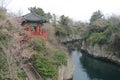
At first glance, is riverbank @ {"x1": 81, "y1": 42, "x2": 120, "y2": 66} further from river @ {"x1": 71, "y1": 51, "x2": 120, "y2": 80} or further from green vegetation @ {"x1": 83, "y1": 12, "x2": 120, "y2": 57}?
river @ {"x1": 71, "y1": 51, "x2": 120, "y2": 80}

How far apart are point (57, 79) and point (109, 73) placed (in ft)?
48.9

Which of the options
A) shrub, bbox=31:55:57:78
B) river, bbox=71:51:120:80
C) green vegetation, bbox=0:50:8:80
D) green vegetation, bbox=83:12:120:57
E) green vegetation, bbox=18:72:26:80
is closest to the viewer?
green vegetation, bbox=0:50:8:80

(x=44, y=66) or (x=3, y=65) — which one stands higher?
(x=3, y=65)

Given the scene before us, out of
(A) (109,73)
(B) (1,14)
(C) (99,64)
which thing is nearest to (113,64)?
(C) (99,64)

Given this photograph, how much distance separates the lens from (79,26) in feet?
294

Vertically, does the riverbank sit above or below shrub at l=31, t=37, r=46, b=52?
below

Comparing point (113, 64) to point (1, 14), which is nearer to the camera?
point (1, 14)

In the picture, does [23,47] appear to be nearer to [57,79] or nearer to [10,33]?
[10,33]

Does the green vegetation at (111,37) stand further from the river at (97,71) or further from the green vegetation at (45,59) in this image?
the green vegetation at (45,59)

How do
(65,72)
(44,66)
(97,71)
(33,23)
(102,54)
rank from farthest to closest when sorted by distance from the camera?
(102,54) → (97,71) → (33,23) → (65,72) → (44,66)

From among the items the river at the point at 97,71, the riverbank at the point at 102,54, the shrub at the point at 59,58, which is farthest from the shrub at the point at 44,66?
the riverbank at the point at 102,54

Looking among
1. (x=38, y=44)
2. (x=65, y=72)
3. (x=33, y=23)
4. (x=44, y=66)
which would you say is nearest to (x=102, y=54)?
(x=65, y=72)

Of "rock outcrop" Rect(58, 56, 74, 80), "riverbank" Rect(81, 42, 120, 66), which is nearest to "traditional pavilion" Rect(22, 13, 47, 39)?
"rock outcrop" Rect(58, 56, 74, 80)

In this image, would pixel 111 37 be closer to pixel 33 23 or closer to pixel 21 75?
pixel 33 23
